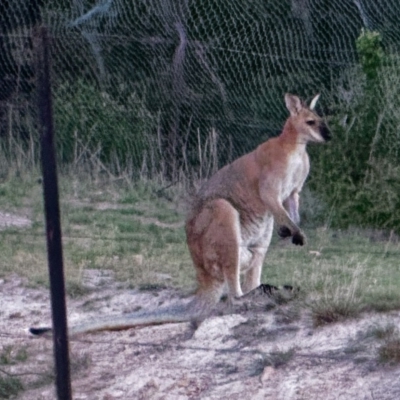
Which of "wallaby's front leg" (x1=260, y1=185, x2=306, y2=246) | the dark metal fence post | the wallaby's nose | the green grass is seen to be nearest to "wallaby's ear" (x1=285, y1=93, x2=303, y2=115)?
the wallaby's nose

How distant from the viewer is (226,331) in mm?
6086

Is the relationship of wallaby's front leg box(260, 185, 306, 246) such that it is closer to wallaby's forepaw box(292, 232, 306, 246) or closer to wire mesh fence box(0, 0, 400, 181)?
wallaby's forepaw box(292, 232, 306, 246)

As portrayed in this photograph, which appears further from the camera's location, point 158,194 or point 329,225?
point 158,194

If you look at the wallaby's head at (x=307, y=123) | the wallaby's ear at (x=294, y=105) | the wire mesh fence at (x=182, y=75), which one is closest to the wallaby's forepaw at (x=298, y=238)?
the wallaby's head at (x=307, y=123)

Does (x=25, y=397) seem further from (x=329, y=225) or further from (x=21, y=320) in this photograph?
(x=329, y=225)

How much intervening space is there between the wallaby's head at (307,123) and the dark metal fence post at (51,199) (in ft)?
10.8

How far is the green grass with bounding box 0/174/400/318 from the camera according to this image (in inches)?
251

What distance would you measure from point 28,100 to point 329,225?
4054 mm

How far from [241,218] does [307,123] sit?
92 cm

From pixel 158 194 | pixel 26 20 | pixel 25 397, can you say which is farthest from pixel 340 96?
pixel 25 397

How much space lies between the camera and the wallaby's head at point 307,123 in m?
7.48

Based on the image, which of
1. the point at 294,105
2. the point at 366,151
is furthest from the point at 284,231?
the point at 366,151

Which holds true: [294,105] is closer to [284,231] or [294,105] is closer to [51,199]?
[284,231]

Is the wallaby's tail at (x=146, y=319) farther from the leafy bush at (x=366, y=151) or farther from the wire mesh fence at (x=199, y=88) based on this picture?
the leafy bush at (x=366, y=151)
